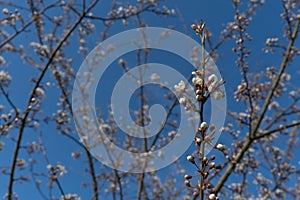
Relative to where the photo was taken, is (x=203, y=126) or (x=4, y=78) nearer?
(x=203, y=126)

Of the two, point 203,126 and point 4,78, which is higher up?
point 4,78

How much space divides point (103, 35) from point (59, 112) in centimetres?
162

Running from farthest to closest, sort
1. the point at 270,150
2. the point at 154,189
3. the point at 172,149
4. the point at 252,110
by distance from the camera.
→ the point at 154,189
the point at 270,150
the point at 172,149
the point at 252,110

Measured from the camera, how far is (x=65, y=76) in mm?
5742

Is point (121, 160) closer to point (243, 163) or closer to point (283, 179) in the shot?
point (243, 163)

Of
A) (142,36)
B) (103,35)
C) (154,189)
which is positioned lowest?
(154,189)

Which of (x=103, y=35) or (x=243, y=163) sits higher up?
(x=103, y=35)

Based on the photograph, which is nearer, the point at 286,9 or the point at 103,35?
the point at 286,9

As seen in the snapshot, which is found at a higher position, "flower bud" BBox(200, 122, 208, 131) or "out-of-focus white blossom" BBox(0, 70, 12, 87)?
"out-of-focus white blossom" BBox(0, 70, 12, 87)

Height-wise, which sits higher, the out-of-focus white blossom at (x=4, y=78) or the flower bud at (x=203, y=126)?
the out-of-focus white blossom at (x=4, y=78)

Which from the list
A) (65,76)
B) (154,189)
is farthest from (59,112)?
(154,189)

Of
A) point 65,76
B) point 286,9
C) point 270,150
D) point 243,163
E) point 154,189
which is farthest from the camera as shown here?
point 154,189

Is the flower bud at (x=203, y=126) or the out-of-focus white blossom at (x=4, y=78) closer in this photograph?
the flower bud at (x=203, y=126)

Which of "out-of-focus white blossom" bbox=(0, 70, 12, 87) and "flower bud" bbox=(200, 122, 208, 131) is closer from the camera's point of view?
"flower bud" bbox=(200, 122, 208, 131)
